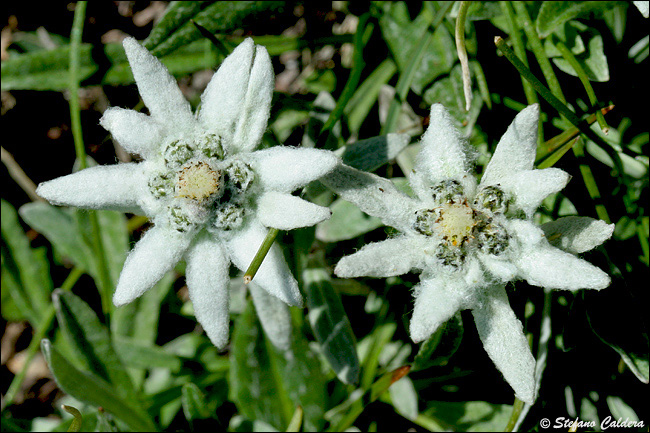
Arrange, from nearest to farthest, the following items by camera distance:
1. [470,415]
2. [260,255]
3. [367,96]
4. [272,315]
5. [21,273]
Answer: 1. [260,255]
2. [272,315]
3. [470,415]
4. [367,96]
5. [21,273]

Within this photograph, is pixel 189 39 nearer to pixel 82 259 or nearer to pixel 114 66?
pixel 114 66

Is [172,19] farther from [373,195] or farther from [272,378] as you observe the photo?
[272,378]

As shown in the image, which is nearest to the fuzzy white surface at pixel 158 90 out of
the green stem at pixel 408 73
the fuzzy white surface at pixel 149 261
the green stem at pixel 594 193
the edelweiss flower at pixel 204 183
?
the edelweiss flower at pixel 204 183

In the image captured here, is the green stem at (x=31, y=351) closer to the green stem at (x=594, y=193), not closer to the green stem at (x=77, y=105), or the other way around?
the green stem at (x=77, y=105)

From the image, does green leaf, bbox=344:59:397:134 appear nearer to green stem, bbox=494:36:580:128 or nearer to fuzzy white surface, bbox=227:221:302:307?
green stem, bbox=494:36:580:128

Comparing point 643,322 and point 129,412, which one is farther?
point 129,412

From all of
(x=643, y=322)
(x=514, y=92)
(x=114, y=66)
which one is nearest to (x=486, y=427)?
(x=643, y=322)

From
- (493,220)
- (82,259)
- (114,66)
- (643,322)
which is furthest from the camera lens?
(82,259)

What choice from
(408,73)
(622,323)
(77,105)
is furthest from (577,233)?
(77,105)
